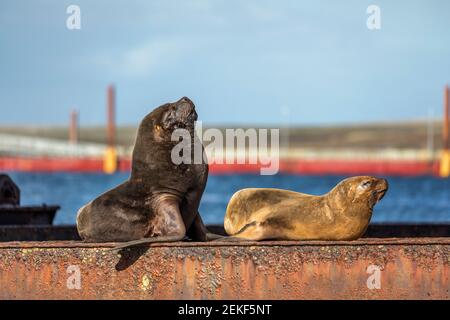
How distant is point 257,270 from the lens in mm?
8586

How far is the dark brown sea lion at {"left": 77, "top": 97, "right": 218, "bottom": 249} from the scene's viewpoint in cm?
917

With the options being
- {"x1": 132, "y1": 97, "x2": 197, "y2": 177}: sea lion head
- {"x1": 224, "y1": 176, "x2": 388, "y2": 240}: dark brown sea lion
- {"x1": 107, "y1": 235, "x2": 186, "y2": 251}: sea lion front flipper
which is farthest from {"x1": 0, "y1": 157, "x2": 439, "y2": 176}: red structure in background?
{"x1": 107, "y1": 235, "x2": 186, "y2": 251}: sea lion front flipper

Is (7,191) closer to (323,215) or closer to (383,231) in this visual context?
(383,231)

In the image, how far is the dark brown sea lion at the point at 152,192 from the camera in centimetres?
917

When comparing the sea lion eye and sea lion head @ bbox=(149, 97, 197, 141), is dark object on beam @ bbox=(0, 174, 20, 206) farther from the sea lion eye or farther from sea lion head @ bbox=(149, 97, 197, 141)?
the sea lion eye

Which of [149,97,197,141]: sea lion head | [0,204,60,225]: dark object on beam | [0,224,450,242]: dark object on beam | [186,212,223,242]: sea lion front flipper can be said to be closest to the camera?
[149,97,197,141]: sea lion head

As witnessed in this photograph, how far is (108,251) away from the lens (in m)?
8.61

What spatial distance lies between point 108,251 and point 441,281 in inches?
86.7

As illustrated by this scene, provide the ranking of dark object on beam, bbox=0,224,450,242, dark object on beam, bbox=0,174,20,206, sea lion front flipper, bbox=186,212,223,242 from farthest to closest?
dark object on beam, bbox=0,174,20,206 → dark object on beam, bbox=0,224,450,242 → sea lion front flipper, bbox=186,212,223,242

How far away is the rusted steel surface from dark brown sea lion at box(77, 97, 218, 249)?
0.53 meters

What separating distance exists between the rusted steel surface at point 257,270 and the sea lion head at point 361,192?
58 cm

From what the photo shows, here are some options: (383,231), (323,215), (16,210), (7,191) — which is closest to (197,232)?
(323,215)
